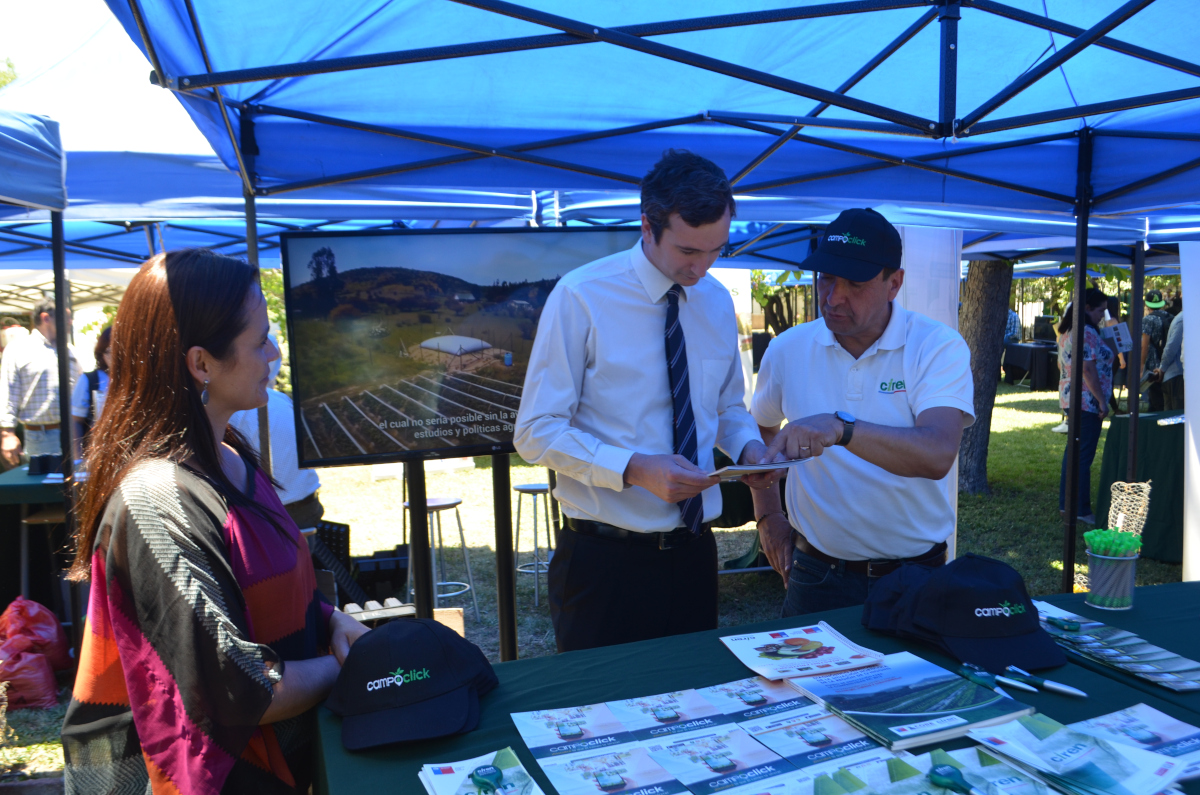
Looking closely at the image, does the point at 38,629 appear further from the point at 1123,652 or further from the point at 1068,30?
the point at 1068,30

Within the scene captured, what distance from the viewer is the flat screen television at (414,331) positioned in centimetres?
289

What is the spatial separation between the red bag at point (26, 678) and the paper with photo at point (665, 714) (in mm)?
3790

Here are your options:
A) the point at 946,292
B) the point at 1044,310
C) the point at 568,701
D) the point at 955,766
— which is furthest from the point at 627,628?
the point at 1044,310

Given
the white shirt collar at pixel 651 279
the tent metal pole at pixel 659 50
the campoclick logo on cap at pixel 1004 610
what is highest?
the tent metal pole at pixel 659 50

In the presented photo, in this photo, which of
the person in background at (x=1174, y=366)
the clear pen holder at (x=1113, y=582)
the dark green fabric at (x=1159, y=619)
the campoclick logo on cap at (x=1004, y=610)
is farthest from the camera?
the person in background at (x=1174, y=366)

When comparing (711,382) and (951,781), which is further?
(711,382)

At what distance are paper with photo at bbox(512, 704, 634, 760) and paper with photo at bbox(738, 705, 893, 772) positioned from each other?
8.9 inches

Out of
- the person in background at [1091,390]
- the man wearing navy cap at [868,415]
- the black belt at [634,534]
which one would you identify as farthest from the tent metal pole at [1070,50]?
the person in background at [1091,390]

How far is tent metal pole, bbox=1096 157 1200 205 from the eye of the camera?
359 centimetres

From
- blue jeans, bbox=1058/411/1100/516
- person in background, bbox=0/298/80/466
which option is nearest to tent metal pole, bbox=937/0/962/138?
blue jeans, bbox=1058/411/1100/516

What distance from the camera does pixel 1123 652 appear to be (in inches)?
65.4

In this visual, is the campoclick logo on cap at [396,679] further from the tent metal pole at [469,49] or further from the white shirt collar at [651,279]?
the tent metal pole at [469,49]

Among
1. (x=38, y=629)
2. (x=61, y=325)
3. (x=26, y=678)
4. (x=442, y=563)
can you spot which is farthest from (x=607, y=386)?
(x=442, y=563)

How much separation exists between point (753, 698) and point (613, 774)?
1.23 ft
